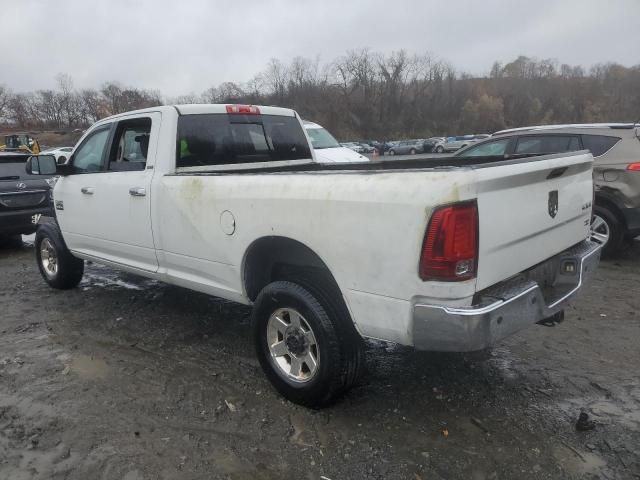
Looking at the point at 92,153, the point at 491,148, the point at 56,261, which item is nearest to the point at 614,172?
the point at 491,148

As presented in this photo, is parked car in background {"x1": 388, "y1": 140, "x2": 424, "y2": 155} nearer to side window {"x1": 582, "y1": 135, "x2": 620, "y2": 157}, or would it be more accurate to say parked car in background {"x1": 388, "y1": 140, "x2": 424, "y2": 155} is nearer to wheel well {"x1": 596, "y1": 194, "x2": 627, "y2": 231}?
side window {"x1": 582, "y1": 135, "x2": 620, "y2": 157}

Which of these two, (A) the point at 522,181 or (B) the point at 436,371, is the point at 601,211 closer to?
(B) the point at 436,371

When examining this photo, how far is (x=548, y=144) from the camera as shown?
6855 mm

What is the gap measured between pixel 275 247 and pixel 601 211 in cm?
490

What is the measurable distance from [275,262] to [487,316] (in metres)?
1.51

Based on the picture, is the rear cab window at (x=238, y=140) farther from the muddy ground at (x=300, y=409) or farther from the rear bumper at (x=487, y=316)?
the rear bumper at (x=487, y=316)

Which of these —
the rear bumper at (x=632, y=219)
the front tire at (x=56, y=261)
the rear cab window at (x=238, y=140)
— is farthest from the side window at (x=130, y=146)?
the rear bumper at (x=632, y=219)

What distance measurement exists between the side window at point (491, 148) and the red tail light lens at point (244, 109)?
12.4 feet

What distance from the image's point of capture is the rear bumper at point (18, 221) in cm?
782

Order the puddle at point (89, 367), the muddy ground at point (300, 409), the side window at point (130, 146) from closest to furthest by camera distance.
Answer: the muddy ground at point (300, 409) < the puddle at point (89, 367) < the side window at point (130, 146)

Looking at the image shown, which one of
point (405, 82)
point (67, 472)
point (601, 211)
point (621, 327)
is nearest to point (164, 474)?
point (67, 472)

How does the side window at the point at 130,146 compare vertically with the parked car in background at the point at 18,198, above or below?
above

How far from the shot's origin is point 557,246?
3.11 meters

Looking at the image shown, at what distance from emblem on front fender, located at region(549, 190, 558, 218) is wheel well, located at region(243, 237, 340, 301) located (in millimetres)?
1351
